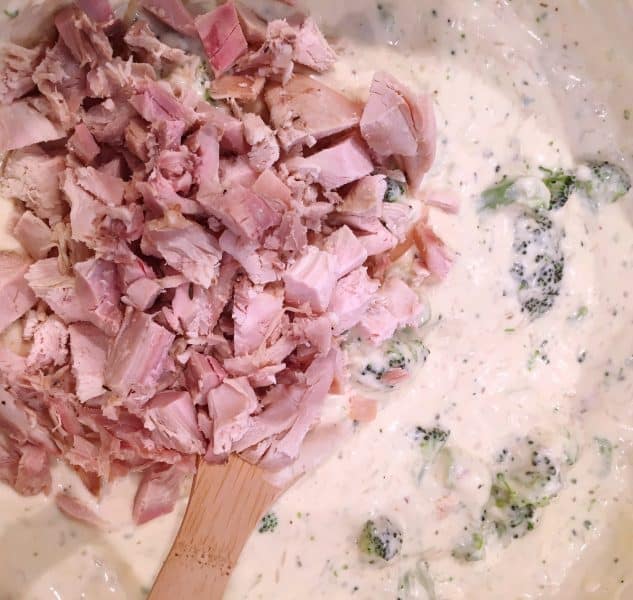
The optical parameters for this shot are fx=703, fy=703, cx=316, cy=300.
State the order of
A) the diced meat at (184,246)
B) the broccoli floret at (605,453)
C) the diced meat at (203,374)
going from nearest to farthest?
the diced meat at (184,246) < the diced meat at (203,374) < the broccoli floret at (605,453)

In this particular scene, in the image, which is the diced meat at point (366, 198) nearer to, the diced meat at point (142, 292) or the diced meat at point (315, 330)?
the diced meat at point (315, 330)

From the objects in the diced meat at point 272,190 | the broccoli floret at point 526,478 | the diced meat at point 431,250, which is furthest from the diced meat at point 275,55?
the broccoli floret at point 526,478

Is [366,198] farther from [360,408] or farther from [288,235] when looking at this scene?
[360,408]

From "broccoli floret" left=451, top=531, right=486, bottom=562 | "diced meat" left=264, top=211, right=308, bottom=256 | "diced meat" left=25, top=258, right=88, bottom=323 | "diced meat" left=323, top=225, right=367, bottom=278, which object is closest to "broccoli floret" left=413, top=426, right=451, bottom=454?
"broccoli floret" left=451, top=531, right=486, bottom=562

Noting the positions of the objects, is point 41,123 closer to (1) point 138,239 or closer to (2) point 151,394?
(1) point 138,239

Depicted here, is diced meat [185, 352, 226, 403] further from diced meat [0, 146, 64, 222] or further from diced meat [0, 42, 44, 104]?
diced meat [0, 42, 44, 104]

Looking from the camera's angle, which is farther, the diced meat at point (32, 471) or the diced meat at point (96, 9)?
the diced meat at point (32, 471)
